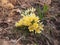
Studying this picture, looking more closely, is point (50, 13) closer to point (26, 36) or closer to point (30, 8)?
point (30, 8)

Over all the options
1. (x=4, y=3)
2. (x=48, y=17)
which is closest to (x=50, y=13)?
(x=48, y=17)

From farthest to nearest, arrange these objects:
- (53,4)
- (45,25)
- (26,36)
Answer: (53,4)
(45,25)
(26,36)

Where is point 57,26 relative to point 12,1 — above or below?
below

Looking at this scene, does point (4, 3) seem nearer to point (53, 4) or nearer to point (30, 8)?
point (30, 8)

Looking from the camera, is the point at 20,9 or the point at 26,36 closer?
the point at 26,36

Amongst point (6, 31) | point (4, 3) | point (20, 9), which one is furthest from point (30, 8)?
point (6, 31)

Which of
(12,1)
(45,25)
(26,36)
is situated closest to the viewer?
(26,36)
